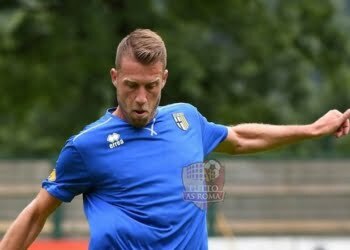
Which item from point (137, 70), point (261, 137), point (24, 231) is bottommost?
point (24, 231)

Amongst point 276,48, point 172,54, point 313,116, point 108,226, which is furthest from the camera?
point 313,116

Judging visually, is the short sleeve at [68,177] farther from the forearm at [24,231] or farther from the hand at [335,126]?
the hand at [335,126]

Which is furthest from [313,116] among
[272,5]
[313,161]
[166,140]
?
[166,140]

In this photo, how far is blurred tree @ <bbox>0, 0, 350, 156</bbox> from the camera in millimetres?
22500

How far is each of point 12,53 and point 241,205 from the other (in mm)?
8292

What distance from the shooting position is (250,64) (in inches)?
964

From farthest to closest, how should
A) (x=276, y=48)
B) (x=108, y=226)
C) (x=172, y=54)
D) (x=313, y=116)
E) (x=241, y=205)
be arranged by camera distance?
(x=313, y=116), (x=276, y=48), (x=172, y=54), (x=241, y=205), (x=108, y=226)

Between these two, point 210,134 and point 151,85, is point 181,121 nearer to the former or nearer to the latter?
point 210,134

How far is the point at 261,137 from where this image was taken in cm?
572

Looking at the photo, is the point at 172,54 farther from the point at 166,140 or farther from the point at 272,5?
the point at 166,140

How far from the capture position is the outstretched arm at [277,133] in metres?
5.57

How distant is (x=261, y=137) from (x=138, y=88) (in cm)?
102

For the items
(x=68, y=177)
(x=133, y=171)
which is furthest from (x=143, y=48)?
(x=68, y=177)
